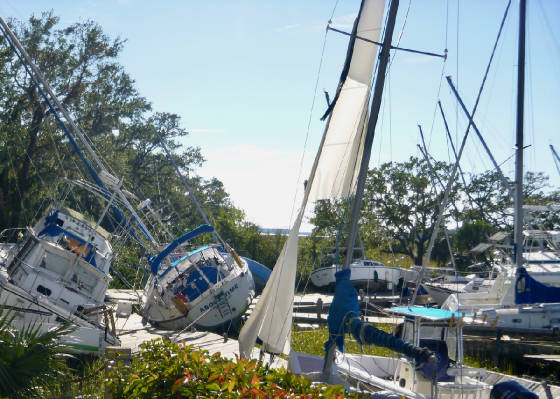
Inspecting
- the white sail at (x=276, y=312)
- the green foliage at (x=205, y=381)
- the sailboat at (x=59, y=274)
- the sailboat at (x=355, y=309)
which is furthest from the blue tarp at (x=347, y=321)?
the sailboat at (x=59, y=274)

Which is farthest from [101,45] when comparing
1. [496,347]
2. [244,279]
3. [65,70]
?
[496,347]

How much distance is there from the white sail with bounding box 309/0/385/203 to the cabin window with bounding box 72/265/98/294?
1032cm

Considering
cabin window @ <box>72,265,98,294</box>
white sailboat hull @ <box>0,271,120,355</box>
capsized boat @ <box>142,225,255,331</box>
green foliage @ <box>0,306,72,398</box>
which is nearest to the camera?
green foliage @ <box>0,306,72,398</box>

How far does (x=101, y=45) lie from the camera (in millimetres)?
40656

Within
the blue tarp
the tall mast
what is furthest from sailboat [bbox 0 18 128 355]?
the tall mast

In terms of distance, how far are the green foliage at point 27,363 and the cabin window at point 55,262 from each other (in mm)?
12734

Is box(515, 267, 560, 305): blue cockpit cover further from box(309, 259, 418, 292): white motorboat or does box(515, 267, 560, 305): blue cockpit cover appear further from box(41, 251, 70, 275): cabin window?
box(309, 259, 418, 292): white motorboat

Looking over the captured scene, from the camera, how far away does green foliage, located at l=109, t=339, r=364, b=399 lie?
5957mm

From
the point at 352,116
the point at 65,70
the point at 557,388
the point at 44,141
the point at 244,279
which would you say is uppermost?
the point at 65,70

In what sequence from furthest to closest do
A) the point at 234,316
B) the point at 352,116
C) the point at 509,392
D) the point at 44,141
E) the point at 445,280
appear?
the point at 44,141 < the point at 445,280 < the point at 234,316 < the point at 352,116 < the point at 509,392

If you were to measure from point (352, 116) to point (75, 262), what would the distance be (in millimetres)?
11013

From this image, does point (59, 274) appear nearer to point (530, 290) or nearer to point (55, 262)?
point (55, 262)

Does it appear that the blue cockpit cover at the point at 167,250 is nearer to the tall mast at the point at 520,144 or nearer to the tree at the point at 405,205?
the tall mast at the point at 520,144

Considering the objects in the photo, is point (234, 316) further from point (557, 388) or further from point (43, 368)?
point (43, 368)
